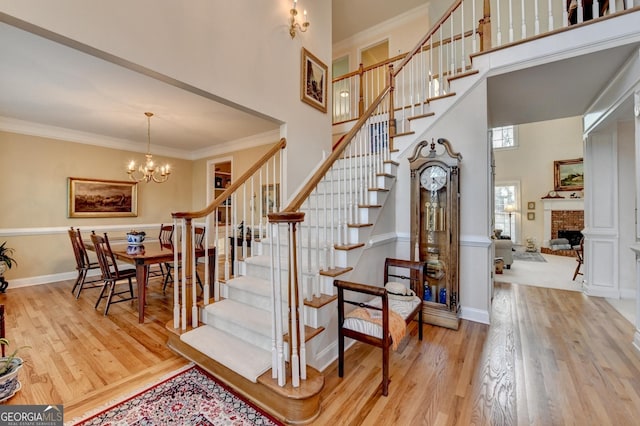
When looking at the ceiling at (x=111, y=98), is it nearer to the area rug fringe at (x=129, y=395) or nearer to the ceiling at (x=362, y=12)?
the ceiling at (x=362, y=12)

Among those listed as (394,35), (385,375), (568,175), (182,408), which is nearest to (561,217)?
(568,175)

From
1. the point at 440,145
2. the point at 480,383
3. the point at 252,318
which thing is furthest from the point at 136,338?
the point at 440,145

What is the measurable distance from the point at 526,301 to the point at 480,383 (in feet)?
8.10

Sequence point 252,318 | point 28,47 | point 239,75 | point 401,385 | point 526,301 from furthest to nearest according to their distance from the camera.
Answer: point 526,301, point 239,75, point 28,47, point 252,318, point 401,385

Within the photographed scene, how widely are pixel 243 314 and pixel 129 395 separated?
2.94 ft

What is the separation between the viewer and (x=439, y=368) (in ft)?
7.06

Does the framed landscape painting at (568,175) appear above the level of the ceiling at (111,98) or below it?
below

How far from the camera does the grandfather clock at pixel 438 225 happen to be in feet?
9.46

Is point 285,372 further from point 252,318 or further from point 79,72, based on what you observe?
point 79,72

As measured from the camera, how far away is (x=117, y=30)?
77.9 inches

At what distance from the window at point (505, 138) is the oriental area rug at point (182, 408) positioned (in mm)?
10724

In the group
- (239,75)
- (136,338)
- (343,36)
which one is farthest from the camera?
(343,36)

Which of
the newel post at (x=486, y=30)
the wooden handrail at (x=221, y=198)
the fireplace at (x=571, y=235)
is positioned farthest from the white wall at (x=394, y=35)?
the fireplace at (x=571, y=235)

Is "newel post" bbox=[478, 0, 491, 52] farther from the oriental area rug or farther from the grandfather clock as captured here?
the oriental area rug
